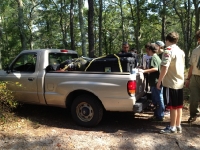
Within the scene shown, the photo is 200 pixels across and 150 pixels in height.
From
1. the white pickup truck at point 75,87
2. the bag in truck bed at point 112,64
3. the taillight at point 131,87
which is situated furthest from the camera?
the bag in truck bed at point 112,64

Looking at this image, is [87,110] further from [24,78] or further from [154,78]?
[24,78]

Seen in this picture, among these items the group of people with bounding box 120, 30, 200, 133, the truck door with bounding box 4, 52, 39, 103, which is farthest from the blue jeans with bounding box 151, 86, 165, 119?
the truck door with bounding box 4, 52, 39, 103

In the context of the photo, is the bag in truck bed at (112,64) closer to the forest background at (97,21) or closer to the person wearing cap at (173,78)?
the person wearing cap at (173,78)

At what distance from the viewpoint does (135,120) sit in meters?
5.39

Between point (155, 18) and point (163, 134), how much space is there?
16.6 metres

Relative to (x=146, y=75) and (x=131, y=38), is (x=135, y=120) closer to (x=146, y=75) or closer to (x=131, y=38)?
(x=146, y=75)

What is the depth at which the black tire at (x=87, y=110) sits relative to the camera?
466cm

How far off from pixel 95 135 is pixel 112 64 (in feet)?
5.14

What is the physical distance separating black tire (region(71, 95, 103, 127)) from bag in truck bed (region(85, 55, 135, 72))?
0.68 meters

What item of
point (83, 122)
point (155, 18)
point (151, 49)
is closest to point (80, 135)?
point (83, 122)

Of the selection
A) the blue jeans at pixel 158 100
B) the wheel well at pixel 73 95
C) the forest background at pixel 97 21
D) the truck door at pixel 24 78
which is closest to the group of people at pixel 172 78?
the blue jeans at pixel 158 100

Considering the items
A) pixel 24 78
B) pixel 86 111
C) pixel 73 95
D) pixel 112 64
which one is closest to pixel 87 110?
pixel 86 111

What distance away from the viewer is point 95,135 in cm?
438

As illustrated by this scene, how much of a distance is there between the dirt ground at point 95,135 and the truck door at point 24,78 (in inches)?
23.1
